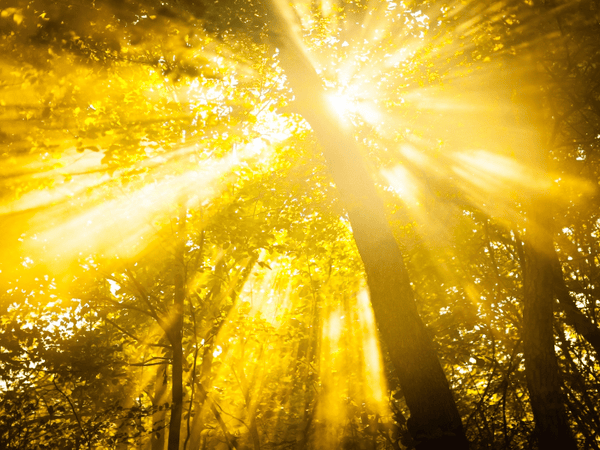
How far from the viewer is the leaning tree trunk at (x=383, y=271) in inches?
153

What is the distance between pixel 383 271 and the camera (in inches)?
178

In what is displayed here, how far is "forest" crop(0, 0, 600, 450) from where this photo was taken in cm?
473

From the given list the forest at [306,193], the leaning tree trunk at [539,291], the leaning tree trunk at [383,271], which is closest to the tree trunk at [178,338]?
the forest at [306,193]

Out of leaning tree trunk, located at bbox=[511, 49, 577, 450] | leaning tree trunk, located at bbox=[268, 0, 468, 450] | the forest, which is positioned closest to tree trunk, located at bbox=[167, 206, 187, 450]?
the forest

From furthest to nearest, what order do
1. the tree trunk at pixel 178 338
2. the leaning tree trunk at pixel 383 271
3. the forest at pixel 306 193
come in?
the tree trunk at pixel 178 338, the forest at pixel 306 193, the leaning tree trunk at pixel 383 271

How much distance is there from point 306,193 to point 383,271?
6.26 metres

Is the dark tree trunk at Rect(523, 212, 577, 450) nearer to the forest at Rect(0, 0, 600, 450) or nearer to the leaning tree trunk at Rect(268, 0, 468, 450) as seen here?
the forest at Rect(0, 0, 600, 450)

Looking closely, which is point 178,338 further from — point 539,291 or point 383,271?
point 539,291

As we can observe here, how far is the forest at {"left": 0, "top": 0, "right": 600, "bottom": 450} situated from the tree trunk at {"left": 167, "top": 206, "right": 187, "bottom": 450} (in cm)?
3

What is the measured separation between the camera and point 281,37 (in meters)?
5.76

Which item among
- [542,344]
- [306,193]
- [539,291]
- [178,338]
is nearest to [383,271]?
[539,291]

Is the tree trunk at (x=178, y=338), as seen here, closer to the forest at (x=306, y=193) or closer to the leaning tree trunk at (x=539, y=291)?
the forest at (x=306, y=193)

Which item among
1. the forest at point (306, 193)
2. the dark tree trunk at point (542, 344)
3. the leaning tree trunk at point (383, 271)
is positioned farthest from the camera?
the forest at point (306, 193)

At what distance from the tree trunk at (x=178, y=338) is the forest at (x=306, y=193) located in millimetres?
34
